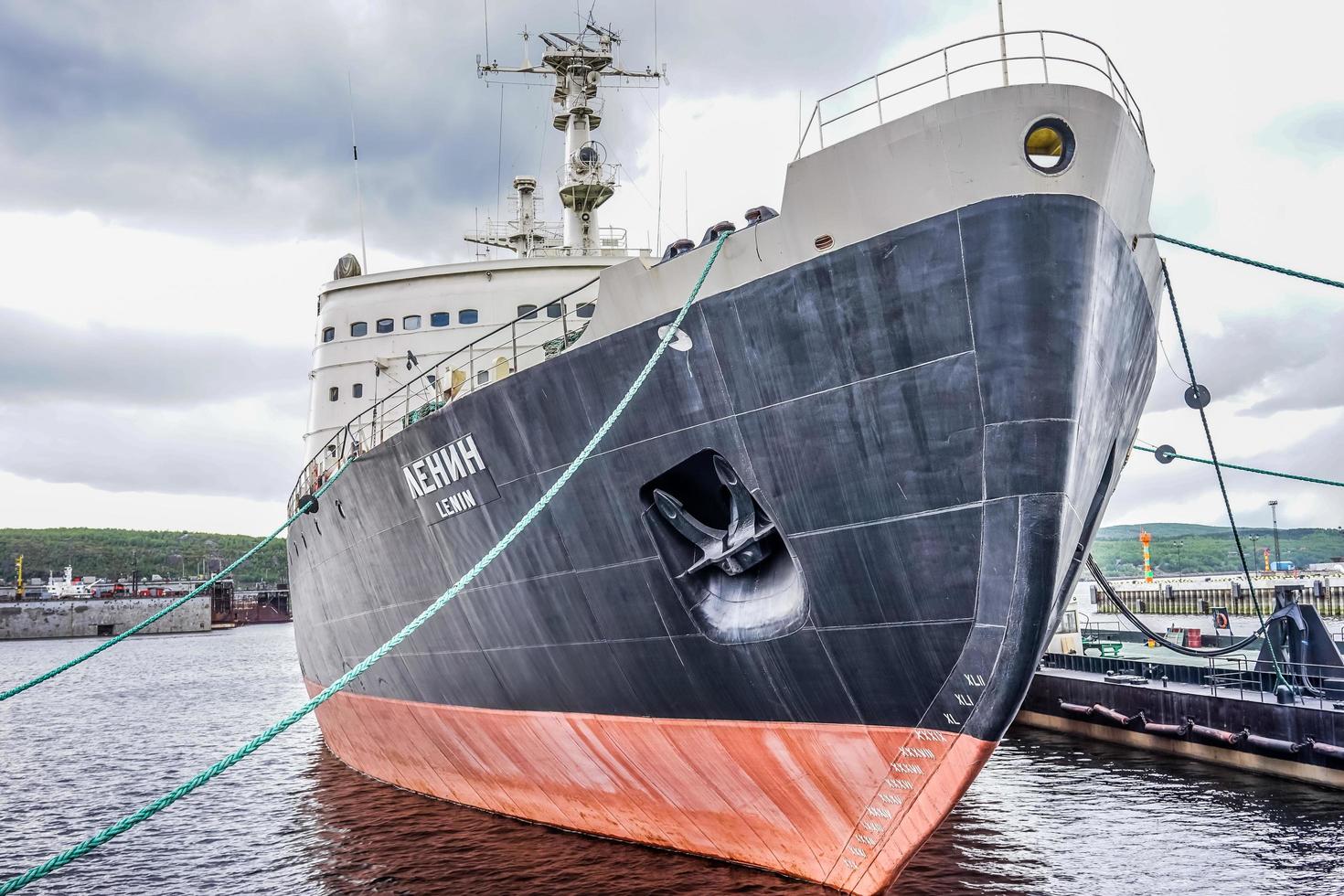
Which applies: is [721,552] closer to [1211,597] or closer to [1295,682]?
[1295,682]

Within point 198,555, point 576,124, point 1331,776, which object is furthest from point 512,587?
point 198,555

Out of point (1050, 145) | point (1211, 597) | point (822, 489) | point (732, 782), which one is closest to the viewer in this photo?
point (1050, 145)

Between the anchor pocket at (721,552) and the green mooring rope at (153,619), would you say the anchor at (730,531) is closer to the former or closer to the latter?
the anchor pocket at (721,552)

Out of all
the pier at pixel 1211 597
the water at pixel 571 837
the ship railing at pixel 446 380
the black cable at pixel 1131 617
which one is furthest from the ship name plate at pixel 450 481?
the pier at pixel 1211 597

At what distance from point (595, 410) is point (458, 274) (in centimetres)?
665

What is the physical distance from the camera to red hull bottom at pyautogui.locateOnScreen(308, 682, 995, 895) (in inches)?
251

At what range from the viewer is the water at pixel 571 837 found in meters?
8.54

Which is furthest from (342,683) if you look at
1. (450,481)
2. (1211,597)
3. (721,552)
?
(1211,597)

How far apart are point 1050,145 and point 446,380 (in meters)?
8.02

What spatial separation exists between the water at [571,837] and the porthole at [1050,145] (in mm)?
5716

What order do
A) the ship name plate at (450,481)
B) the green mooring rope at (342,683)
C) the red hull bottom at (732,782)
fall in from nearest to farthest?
the green mooring rope at (342,683) < the red hull bottom at (732,782) < the ship name plate at (450,481)

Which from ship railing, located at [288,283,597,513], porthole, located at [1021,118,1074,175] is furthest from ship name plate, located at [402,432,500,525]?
porthole, located at [1021,118,1074,175]

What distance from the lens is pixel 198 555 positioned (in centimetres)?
13638

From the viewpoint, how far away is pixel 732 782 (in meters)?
7.28
